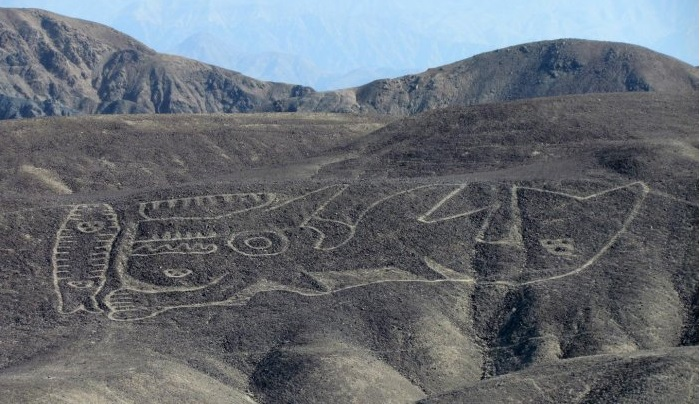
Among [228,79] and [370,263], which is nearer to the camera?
[370,263]

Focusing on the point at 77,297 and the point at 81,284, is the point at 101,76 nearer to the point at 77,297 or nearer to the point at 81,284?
the point at 81,284

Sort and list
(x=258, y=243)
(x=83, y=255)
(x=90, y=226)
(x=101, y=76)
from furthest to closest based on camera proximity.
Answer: (x=101, y=76) < (x=90, y=226) < (x=258, y=243) < (x=83, y=255)

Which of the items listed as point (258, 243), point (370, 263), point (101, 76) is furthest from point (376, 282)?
point (101, 76)

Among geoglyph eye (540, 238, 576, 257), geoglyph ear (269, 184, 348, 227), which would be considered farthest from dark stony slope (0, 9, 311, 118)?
geoglyph eye (540, 238, 576, 257)

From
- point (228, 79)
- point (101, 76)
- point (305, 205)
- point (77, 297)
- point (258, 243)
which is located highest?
point (305, 205)

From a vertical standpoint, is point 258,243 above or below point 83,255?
above

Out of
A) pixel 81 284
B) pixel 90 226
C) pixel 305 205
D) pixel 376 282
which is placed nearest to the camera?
pixel 376 282

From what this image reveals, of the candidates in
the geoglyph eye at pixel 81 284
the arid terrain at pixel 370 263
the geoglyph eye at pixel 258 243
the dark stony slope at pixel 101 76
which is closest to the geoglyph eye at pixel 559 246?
the arid terrain at pixel 370 263

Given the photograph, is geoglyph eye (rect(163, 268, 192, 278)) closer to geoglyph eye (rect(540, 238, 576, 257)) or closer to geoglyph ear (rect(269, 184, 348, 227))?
geoglyph ear (rect(269, 184, 348, 227))
